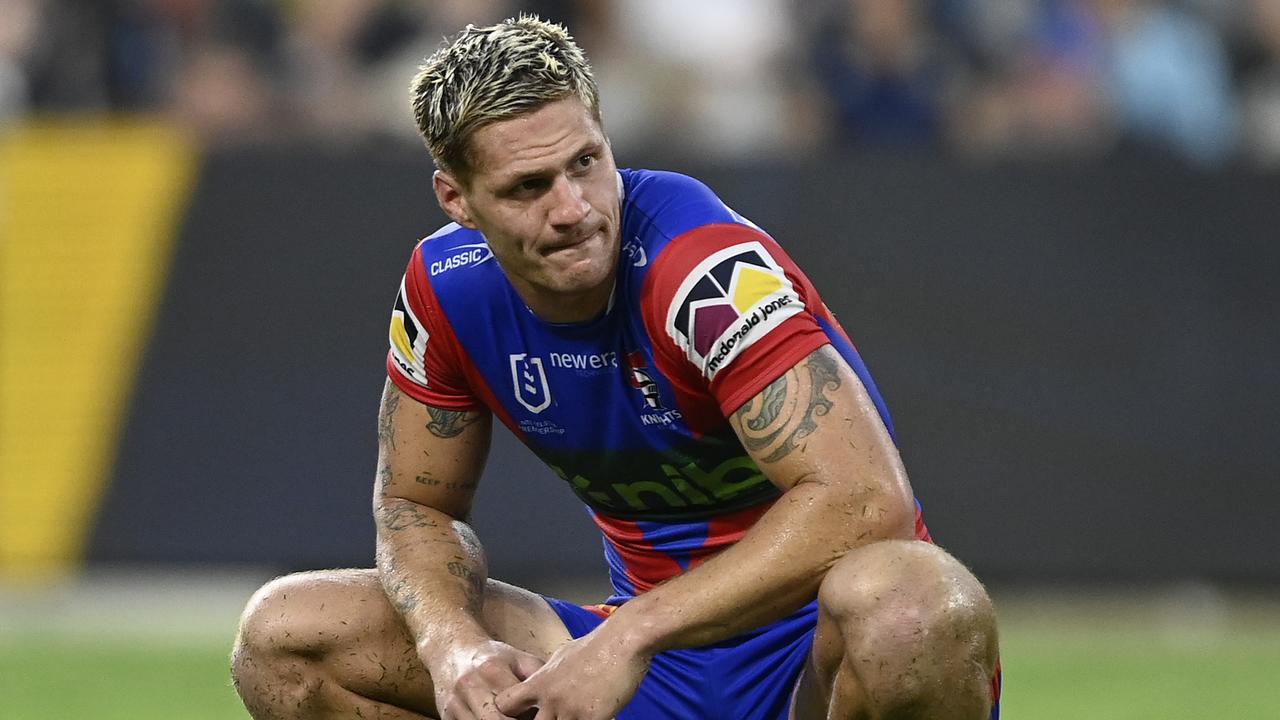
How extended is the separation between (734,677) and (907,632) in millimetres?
784

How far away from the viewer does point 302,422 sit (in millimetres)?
9109

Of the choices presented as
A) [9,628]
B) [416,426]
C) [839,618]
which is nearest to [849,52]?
[9,628]

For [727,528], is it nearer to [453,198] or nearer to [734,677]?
[734,677]

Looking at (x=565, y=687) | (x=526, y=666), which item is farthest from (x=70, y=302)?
(x=565, y=687)

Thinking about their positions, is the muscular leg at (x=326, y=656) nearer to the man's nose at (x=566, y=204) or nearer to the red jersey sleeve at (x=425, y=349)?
the red jersey sleeve at (x=425, y=349)

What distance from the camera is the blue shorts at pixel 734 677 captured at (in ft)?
14.3

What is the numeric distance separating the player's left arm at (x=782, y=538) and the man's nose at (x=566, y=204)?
52 centimetres

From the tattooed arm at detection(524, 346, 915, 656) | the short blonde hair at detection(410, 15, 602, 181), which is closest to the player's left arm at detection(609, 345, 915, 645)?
the tattooed arm at detection(524, 346, 915, 656)

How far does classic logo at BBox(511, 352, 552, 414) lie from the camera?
4.36 m

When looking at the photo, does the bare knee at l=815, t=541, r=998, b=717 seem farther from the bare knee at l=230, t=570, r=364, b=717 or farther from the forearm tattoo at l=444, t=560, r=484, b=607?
the bare knee at l=230, t=570, r=364, b=717

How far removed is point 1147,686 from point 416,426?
3834 mm

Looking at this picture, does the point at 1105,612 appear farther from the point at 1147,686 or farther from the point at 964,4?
the point at 964,4

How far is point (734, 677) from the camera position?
14.4 ft

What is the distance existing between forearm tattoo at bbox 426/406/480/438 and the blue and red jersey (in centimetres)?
2
